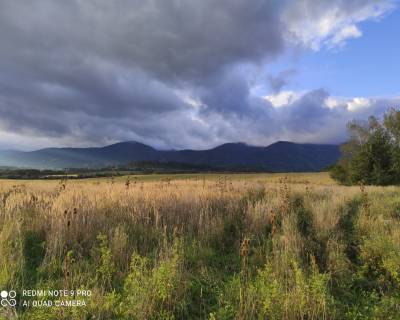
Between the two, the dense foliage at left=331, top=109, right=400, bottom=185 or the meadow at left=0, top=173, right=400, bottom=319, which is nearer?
the meadow at left=0, top=173, right=400, bottom=319

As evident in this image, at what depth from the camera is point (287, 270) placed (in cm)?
468

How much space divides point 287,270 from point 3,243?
4.90m

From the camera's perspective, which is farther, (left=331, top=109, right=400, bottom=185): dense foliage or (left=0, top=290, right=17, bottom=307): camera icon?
(left=331, top=109, right=400, bottom=185): dense foliage

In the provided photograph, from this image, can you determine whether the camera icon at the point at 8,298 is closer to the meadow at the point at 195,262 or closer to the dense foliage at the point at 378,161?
the meadow at the point at 195,262

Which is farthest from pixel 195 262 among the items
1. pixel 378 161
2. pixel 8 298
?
pixel 378 161

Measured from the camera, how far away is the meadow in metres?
3.84

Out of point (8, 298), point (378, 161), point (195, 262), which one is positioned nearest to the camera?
point (8, 298)

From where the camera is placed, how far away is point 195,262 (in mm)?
5312

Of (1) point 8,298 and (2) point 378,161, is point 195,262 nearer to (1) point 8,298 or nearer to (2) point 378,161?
(1) point 8,298

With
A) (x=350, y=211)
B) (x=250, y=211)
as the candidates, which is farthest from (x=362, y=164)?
(x=250, y=211)

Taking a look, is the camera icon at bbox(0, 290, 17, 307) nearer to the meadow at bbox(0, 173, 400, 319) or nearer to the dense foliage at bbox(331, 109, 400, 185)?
the meadow at bbox(0, 173, 400, 319)

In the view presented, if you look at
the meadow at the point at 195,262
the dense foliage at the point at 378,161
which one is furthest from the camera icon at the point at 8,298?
the dense foliage at the point at 378,161

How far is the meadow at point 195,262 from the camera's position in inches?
151

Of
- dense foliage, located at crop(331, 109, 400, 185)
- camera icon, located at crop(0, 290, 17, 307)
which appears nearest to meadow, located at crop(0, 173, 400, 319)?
camera icon, located at crop(0, 290, 17, 307)
